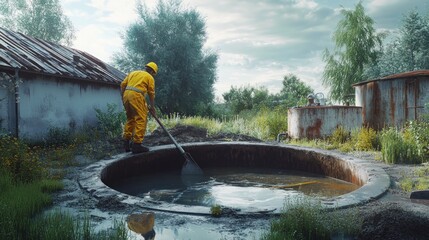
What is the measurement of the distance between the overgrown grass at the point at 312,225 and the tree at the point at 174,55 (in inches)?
698

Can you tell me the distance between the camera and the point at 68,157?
21.8 ft

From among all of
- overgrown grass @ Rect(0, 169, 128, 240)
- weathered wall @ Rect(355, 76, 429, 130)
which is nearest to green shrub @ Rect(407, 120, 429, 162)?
weathered wall @ Rect(355, 76, 429, 130)

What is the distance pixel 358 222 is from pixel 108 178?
4369mm

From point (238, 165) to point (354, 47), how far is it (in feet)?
60.4

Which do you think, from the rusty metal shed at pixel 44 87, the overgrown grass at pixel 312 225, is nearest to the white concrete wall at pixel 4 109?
the rusty metal shed at pixel 44 87

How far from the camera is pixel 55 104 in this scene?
9.52 m

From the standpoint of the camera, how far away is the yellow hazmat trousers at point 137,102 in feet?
22.4

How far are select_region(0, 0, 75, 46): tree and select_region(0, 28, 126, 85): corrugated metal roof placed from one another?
17.8 meters

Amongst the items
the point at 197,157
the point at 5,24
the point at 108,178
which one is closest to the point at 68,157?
the point at 108,178

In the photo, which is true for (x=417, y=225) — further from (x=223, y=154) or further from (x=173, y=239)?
(x=223, y=154)

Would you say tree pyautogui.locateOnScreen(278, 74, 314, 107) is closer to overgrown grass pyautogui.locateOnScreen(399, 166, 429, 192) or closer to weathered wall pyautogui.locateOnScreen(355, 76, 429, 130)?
weathered wall pyautogui.locateOnScreen(355, 76, 429, 130)

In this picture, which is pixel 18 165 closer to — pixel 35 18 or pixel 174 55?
pixel 174 55

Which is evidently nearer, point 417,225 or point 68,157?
point 417,225

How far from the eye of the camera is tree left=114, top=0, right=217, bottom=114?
2075 centimetres
